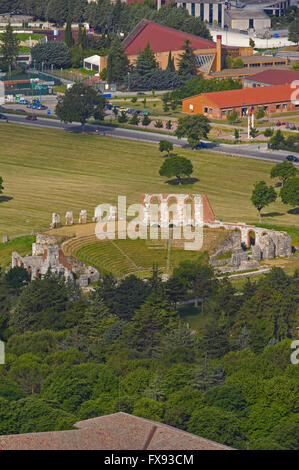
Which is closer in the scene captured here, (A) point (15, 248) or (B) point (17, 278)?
(B) point (17, 278)

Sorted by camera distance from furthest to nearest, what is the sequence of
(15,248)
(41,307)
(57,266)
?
(15,248)
(57,266)
(41,307)

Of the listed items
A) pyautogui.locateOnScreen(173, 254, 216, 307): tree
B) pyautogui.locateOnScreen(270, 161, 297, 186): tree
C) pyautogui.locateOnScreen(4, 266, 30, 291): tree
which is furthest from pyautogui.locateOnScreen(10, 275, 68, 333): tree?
pyautogui.locateOnScreen(270, 161, 297, 186): tree

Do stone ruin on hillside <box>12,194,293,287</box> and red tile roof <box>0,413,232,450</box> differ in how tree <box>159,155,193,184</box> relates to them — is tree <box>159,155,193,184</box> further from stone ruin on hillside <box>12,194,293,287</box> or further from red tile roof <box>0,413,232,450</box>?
red tile roof <box>0,413,232,450</box>

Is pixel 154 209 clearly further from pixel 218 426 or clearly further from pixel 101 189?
pixel 218 426

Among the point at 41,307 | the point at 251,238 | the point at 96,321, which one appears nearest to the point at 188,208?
the point at 251,238
